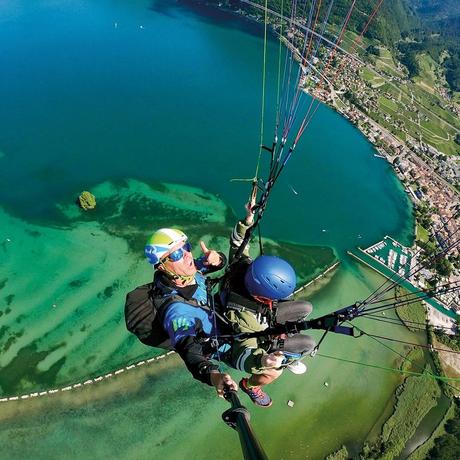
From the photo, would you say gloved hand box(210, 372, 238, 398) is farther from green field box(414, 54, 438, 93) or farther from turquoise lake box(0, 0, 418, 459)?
green field box(414, 54, 438, 93)

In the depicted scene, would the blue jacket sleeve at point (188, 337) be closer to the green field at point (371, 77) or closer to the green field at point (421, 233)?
the green field at point (421, 233)

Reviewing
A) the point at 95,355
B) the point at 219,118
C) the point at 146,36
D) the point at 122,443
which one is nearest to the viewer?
the point at 122,443

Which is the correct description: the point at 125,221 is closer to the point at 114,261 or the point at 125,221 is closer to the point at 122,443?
the point at 114,261

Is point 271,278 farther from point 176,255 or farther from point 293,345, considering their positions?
point 176,255

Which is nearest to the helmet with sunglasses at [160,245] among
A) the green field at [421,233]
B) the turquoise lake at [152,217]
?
the turquoise lake at [152,217]

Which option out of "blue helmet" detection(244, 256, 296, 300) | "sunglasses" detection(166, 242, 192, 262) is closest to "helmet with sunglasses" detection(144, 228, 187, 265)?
"sunglasses" detection(166, 242, 192, 262)

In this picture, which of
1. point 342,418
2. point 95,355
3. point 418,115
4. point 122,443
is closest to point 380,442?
point 342,418
